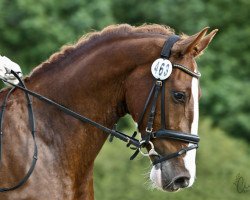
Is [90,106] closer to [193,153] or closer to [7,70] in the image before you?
[7,70]

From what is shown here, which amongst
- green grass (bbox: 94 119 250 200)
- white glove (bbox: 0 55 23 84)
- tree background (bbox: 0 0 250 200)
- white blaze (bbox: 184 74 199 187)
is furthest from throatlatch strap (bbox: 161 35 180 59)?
tree background (bbox: 0 0 250 200)

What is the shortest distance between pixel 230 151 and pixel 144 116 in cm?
588

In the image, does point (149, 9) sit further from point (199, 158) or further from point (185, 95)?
point (185, 95)

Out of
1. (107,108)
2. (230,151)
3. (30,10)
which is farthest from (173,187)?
(30,10)

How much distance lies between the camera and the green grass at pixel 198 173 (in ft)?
33.1

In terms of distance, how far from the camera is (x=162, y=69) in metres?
5.11

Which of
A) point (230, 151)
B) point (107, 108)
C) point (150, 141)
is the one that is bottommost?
point (150, 141)

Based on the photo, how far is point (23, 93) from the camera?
17.7ft

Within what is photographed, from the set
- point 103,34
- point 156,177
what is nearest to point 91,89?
point 103,34

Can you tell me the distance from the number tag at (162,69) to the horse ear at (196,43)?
0.54 feet

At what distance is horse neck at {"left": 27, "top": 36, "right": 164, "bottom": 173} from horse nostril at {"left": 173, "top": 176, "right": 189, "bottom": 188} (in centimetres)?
70

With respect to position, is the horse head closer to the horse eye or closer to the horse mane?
the horse eye

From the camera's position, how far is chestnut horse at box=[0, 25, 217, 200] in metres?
5.11

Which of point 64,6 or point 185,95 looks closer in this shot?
point 185,95
